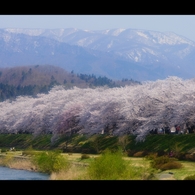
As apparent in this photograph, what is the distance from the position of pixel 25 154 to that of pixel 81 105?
1293cm

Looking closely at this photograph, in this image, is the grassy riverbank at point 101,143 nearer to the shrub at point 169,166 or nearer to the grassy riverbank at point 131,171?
the grassy riverbank at point 131,171

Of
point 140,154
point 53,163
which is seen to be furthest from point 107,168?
point 140,154

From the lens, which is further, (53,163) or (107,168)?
(53,163)

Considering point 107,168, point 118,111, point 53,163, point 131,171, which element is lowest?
point 53,163

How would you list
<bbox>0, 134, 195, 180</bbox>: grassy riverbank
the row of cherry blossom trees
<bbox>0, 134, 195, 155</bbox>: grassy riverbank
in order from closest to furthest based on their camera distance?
<bbox>0, 134, 195, 180</bbox>: grassy riverbank
<bbox>0, 134, 195, 155</bbox>: grassy riverbank
the row of cherry blossom trees

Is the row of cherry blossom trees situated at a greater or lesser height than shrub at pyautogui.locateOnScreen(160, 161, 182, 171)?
greater

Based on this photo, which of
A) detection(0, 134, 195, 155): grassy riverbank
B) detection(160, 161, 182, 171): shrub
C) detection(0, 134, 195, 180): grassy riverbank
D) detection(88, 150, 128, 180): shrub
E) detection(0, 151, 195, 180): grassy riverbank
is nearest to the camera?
detection(88, 150, 128, 180): shrub

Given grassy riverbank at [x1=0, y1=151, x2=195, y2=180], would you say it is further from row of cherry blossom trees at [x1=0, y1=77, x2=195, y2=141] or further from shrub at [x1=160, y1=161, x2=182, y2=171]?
row of cherry blossom trees at [x1=0, y1=77, x2=195, y2=141]

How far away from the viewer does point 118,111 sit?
50.8 meters

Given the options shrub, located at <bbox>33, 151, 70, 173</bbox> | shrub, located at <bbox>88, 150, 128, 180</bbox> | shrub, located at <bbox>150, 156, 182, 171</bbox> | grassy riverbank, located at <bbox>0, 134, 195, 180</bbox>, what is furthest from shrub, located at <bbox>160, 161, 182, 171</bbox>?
shrub, located at <bbox>88, 150, 128, 180</bbox>

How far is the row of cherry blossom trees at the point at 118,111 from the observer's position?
4269 centimetres

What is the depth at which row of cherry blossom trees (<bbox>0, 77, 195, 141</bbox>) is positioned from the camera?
42.7 meters

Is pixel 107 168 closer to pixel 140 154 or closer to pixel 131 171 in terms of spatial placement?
pixel 131 171
